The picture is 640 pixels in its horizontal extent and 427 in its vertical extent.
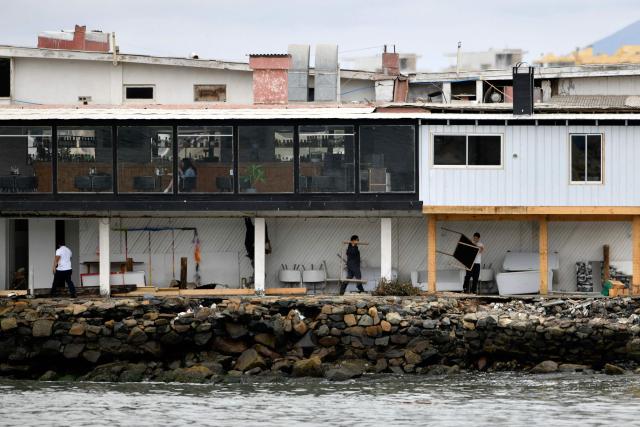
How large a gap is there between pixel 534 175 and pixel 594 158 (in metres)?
1.77

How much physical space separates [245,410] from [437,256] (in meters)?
12.1

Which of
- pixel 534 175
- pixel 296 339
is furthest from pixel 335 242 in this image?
pixel 534 175

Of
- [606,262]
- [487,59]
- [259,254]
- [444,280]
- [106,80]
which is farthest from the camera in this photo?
[487,59]

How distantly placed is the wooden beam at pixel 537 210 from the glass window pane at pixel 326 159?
2397 millimetres

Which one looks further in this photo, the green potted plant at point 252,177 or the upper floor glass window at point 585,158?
the upper floor glass window at point 585,158

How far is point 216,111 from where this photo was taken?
48.2 m

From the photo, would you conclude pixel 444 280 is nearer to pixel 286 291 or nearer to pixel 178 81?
pixel 286 291

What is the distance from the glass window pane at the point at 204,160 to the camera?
48.1 metres

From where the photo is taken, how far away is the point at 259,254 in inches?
1916

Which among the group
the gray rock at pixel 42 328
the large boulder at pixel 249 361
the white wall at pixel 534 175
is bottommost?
the large boulder at pixel 249 361

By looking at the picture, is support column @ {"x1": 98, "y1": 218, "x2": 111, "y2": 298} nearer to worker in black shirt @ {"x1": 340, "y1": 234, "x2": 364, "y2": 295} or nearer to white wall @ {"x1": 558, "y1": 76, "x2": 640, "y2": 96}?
worker in black shirt @ {"x1": 340, "y1": 234, "x2": 364, "y2": 295}

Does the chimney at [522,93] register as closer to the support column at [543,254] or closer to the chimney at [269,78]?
the support column at [543,254]

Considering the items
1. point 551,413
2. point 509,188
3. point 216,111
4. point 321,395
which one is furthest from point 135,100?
point 551,413

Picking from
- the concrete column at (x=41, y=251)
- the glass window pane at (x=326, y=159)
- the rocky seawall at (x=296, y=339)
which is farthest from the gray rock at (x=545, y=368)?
the concrete column at (x=41, y=251)
